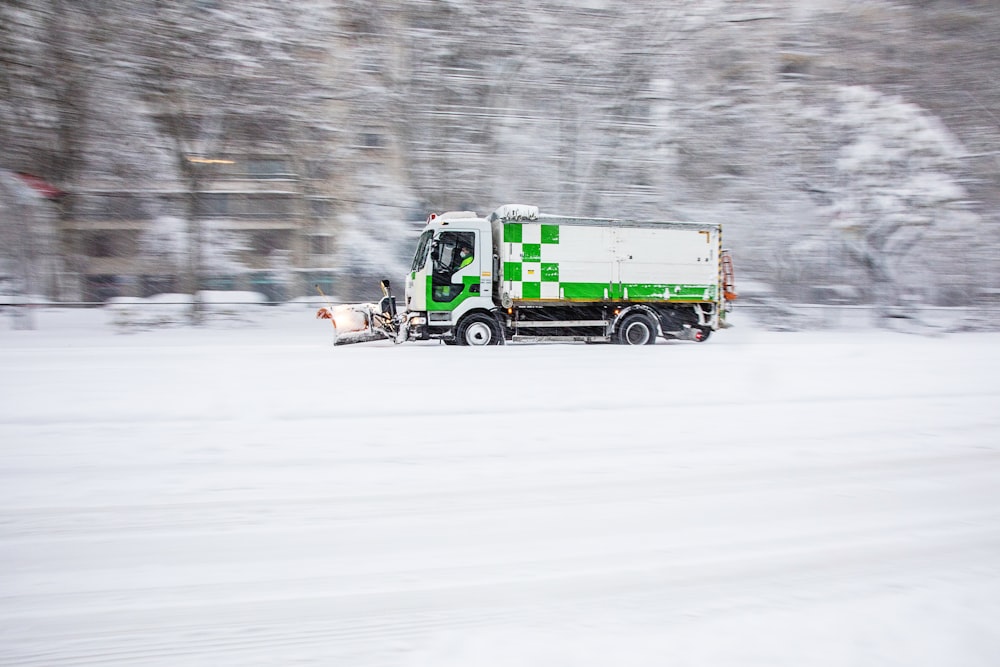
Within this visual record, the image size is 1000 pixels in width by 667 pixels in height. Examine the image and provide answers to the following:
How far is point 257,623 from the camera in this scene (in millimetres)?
2404

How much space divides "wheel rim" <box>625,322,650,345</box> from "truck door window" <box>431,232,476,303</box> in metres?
3.91

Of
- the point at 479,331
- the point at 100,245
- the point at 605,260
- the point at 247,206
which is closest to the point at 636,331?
the point at 605,260

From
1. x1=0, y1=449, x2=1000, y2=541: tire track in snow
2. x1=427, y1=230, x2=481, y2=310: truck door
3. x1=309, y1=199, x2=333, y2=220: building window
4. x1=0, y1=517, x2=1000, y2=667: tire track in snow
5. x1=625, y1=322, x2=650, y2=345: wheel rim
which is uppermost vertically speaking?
x1=309, y1=199, x2=333, y2=220: building window

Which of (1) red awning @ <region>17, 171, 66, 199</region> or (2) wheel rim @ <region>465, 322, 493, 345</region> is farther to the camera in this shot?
(1) red awning @ <region>17, 171, 66, 199</region>

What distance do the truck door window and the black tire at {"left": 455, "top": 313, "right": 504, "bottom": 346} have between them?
626 millimetres

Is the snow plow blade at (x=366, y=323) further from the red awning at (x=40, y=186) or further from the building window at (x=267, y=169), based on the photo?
the red awning at (x=40, y=186)

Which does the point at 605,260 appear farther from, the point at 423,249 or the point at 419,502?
the point at 419,502

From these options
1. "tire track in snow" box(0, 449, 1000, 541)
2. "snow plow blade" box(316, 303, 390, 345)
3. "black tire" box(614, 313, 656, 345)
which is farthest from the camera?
"black tire" box(614, 313, 656, 345)

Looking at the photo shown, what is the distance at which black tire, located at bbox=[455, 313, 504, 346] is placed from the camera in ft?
44.8

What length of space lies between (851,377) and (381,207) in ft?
47.3

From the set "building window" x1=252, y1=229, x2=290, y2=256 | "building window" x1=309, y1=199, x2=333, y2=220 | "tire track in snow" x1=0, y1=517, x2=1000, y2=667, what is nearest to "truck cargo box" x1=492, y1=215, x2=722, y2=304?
"building window" x1=309, y1=199, x2=333, y2=220

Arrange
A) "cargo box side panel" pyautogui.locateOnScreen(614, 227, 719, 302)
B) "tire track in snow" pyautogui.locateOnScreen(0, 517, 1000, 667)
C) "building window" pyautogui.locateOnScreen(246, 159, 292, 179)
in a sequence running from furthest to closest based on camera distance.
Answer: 1. "building window" pyautogui.locateOnScreen(246, 159, 292, 179)
2. "cargo box side panel" pyautogui.locateOnScreen(614, 227, 719, 302)
3. "tire track in snow" pyautogui.locateOnScreen(0, 517, 1000, 667)

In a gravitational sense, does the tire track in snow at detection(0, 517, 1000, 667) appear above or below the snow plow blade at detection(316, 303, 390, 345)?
below

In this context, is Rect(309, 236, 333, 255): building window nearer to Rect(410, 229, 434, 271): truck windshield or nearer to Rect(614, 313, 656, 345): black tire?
Rect(410, 229, 434, 271): truck windshield
